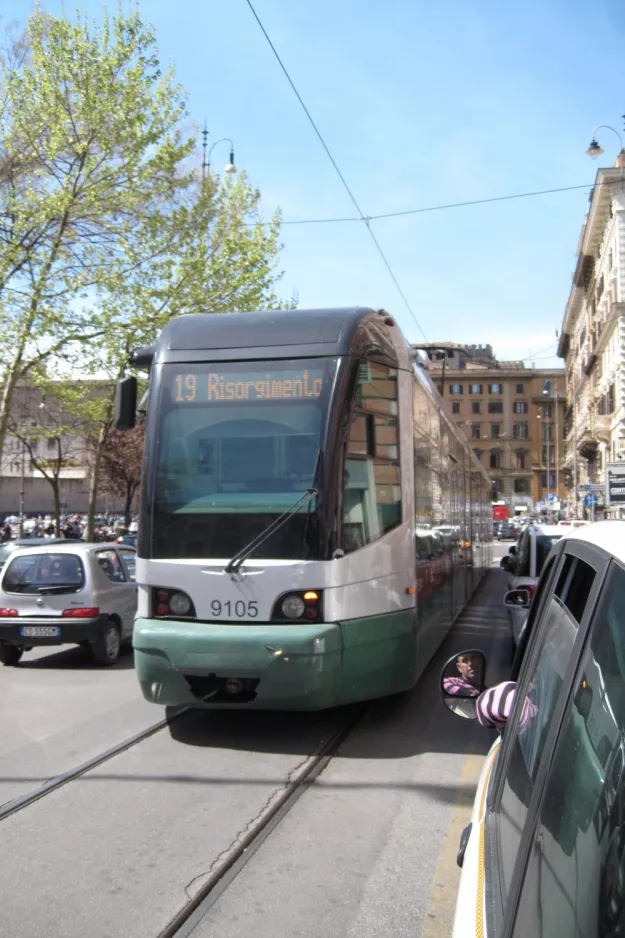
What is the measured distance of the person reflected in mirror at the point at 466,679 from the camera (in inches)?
120

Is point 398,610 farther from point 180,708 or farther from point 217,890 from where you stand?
point 217,890

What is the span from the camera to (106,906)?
12.8 feet

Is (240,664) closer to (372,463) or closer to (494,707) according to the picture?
(372,463)

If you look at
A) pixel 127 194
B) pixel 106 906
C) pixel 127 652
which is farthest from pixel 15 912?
pixel 127 194

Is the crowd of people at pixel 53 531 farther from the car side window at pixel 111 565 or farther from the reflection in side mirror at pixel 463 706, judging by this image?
the reflection in side mirror at pixel 463 706

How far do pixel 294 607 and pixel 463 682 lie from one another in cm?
357

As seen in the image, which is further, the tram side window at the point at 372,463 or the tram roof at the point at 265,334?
the tram roof at the point at 265,334

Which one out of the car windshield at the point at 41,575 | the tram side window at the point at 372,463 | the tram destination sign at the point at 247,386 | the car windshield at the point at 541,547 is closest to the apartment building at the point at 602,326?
the car windshield at the point at 541,547

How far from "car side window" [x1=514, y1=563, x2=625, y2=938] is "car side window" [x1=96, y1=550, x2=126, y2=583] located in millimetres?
10684

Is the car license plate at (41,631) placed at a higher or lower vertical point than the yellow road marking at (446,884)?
higher

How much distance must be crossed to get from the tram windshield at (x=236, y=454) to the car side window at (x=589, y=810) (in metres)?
5.04

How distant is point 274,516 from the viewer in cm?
667

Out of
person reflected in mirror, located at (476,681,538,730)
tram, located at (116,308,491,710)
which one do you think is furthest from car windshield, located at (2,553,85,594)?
person reflected in mirror, located at (476,681,538,730)

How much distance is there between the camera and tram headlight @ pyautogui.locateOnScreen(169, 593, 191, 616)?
679cm
